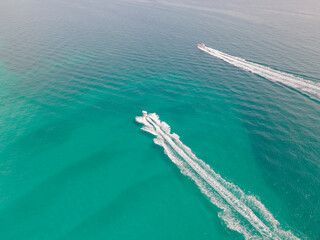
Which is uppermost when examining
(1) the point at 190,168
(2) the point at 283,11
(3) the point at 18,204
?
(2) the point at 283,11

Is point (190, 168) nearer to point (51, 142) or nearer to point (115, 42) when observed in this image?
point (51, 142)

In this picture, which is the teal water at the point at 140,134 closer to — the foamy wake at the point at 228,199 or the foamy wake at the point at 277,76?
the foamy wake at the point at 228,199

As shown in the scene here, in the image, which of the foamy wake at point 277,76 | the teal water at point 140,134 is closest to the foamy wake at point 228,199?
the teal water at point 140,134

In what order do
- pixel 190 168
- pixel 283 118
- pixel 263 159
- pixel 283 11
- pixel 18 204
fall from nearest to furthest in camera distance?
1. pixel 18 204
2. pixel 190 168
3. pixel 263 159
4. pixel 283 118
5. pixel 283 11

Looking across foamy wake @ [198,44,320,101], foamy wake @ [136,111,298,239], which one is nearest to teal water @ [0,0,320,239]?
foamy wake @ [136,111,298,239]

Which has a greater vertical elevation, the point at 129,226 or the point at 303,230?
the point at 303,230

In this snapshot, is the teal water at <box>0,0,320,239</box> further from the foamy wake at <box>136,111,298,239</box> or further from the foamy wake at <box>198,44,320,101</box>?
the foamy wake at <box>198,44,320,101</box>

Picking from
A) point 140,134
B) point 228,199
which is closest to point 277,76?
point 228,199

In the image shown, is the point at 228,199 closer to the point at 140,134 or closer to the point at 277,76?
the point at 140,134

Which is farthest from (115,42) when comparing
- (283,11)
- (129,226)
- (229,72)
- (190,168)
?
(283,11)
